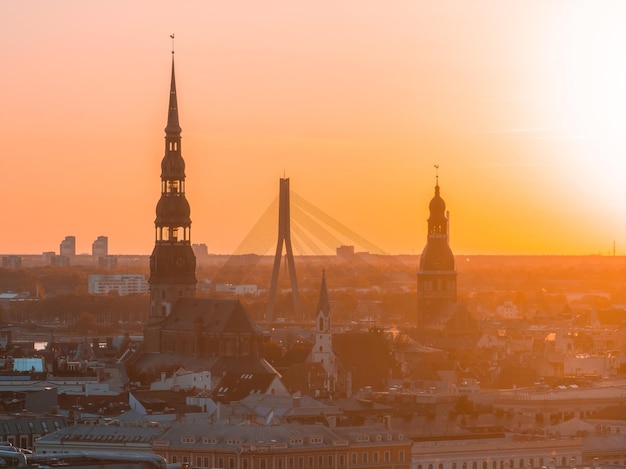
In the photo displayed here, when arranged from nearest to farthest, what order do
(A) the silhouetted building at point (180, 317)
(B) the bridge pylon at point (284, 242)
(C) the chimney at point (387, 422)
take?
(C) the chimney at point (387, 422) < (A) the silhouetted building at point (180, 317) < (B) the bridge pylon at point (284, 242)

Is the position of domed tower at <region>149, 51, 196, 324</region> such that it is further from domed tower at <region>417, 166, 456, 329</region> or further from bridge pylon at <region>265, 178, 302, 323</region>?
bridge pylon at <region>265, 178, 302, 323</region>

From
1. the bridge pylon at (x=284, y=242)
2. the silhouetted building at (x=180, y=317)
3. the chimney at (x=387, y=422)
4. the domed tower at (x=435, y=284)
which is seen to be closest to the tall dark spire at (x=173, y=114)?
the silhouetted building at (x=180, y=317)

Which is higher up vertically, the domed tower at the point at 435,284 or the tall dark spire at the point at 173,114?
the tall dark spire at the point at 173,114

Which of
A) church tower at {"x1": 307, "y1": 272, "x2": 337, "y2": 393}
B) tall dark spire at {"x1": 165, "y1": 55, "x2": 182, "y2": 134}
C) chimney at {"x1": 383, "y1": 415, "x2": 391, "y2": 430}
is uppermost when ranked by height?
tall dark spire at {"x1": 165, "y1": 55, "x2": 182, "y2": 134}

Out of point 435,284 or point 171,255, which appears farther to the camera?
point 435,284

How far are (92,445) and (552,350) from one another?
74.0 meters

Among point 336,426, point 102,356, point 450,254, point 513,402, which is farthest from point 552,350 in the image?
point 336,426

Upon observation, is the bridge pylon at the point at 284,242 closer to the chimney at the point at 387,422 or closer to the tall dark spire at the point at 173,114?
the tall dark spire at the point at 173,114

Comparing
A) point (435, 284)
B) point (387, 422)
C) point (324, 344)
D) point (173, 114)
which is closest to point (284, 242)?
point (435, 284)

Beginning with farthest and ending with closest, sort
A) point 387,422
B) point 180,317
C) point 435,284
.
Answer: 1. point 435,284
2. point 180,317
3. point 387,422

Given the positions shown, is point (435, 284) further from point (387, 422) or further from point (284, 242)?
point (387, 422)

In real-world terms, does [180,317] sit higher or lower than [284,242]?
lower

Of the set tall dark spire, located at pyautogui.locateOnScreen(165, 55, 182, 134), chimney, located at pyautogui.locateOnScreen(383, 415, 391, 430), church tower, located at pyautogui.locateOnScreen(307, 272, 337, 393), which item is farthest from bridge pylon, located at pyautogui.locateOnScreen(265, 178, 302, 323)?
chimney, located at pyautogui.locateOnScreen(383, 415, 391, 430)

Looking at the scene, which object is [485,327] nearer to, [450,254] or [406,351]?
[450,254]
